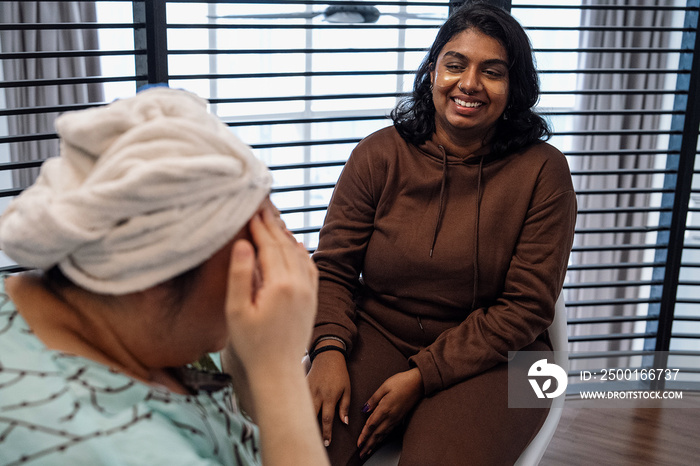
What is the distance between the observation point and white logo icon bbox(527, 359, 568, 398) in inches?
76.3

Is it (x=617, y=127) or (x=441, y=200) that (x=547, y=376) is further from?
(x=617, y=127)

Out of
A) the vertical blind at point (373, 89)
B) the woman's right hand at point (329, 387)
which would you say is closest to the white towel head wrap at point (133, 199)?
the woman's right hand at point (329, 387)

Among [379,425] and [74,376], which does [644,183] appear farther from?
[74,376]

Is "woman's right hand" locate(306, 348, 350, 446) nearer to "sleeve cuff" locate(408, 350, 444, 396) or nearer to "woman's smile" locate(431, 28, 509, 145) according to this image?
"sleeve cuff" locate(408, 350, 444, 396)

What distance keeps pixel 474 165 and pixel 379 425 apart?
Result: 77 cm

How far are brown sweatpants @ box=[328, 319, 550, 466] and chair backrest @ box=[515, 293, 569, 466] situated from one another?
2 centimetres

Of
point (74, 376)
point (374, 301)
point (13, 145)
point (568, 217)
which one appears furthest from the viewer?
point (13, 145)

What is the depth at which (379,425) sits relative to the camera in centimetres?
182

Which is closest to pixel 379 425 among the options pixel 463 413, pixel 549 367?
pixel 463 413

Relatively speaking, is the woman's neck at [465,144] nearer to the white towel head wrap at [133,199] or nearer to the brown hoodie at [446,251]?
the brown hoodie at [446,251]

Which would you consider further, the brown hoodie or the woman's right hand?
the brown hoodie

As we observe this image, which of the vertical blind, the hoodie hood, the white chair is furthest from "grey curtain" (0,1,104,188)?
the white chair

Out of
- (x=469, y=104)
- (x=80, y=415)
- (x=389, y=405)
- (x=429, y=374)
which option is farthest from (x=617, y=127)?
(x=80, y=415)

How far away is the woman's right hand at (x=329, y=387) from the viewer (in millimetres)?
1787
